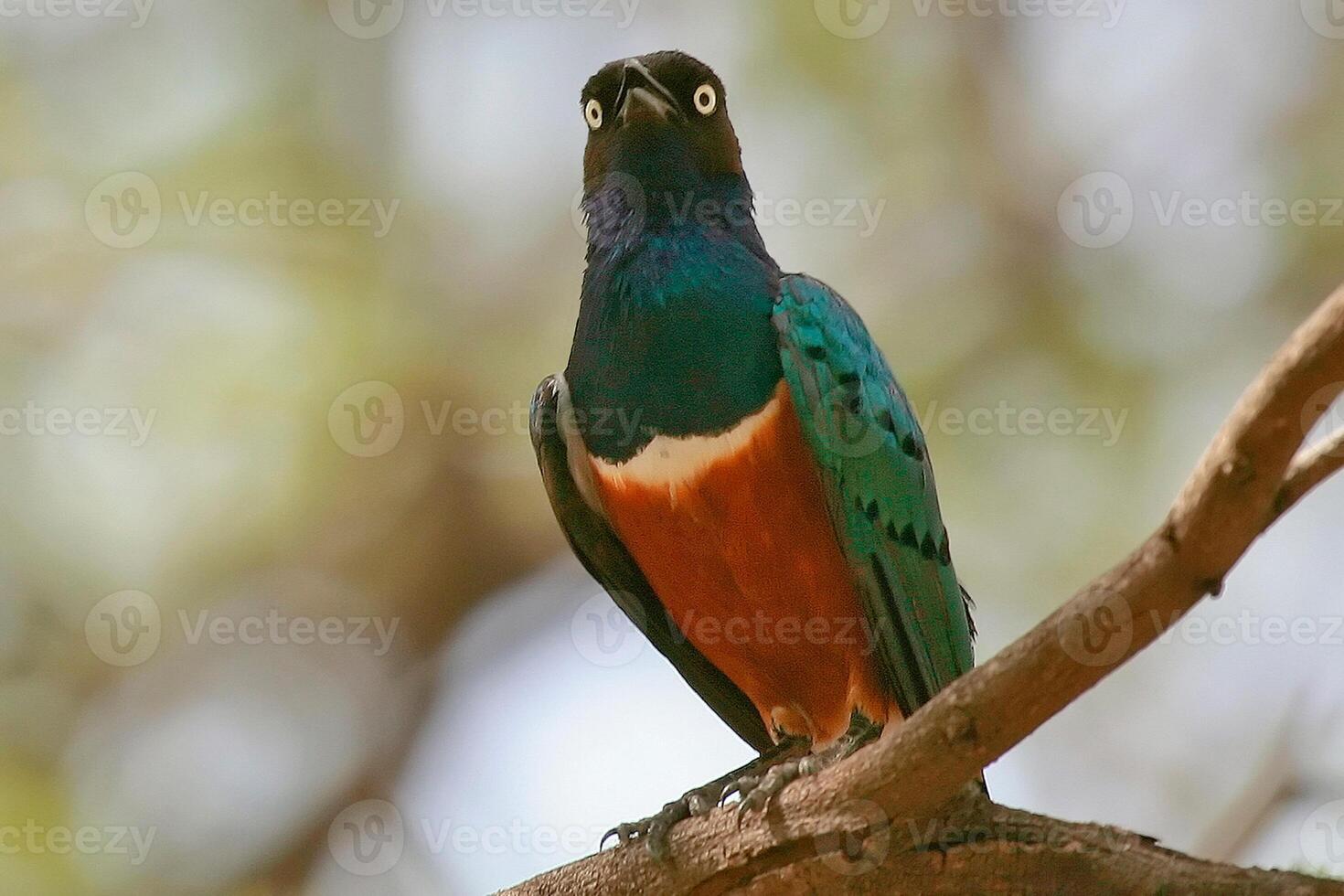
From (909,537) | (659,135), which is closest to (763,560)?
(909,537)

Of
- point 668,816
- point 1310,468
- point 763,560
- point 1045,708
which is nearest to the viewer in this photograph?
point 1310,468

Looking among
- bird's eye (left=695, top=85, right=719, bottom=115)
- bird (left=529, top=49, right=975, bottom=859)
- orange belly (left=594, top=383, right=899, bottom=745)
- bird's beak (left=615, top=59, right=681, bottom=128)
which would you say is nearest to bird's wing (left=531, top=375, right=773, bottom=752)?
bird (left=529, top=49, right=975, bottom=859)

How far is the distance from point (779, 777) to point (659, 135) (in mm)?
2804

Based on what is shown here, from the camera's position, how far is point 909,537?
16.8 ft

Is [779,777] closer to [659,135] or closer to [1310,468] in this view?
[1310,468]

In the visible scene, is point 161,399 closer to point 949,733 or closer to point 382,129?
point 382,129

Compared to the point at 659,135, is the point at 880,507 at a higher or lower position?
lower

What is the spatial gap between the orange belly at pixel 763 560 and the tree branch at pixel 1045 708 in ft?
3.70

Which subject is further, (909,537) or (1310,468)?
(909,537)

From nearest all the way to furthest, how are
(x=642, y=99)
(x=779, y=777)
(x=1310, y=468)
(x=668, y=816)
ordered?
(x=1310, y=468) → (x=779, y=777) → (x=668, y=816) → (x=642, y=99)

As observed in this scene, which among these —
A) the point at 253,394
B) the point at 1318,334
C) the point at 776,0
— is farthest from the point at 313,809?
the point at 1318,334

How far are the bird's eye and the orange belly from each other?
54.8 inches

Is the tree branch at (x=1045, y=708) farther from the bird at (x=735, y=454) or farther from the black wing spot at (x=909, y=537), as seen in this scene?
the black wing spot at (x=909, y=537)

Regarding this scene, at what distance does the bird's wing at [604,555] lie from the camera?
5.70m
